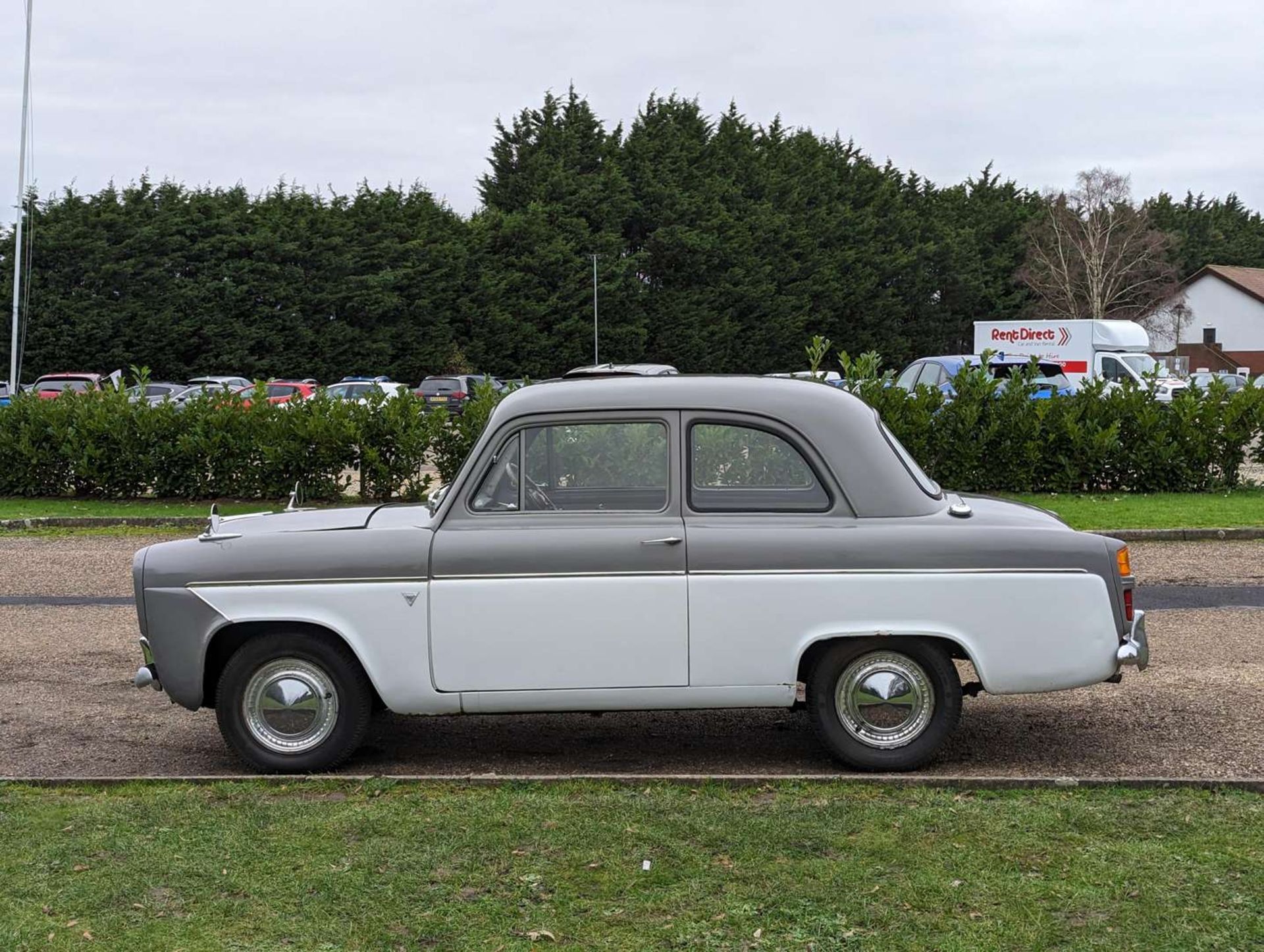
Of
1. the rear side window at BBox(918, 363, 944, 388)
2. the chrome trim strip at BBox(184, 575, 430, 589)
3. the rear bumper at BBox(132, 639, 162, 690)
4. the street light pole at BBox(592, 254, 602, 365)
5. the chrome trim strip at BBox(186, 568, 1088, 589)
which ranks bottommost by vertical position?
A: the rear bumper at BBox(132, 639, 162, 690)

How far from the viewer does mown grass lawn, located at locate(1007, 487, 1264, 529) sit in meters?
15.0

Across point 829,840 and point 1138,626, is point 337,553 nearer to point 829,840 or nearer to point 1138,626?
point 829,840

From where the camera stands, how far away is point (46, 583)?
1255 cm

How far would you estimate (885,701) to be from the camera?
20.2 ft

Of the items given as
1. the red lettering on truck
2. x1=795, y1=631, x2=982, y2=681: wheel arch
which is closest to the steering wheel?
x1=795, y1=631, x2=982, y2=681: wheel arch

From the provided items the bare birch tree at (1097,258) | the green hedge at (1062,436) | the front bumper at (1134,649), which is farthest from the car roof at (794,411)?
the bare birch tree at (1097,258)

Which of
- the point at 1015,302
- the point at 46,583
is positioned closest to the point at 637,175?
the point at 1015,302

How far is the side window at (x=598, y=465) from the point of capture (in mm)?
6242

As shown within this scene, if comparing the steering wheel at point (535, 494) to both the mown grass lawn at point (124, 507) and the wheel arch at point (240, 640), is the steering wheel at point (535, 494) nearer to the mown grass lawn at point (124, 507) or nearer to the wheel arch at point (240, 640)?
the wheel arch at point (240, 640)

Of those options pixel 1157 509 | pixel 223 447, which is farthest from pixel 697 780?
pixel 223 447

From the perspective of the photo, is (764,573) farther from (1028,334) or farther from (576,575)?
(1028,334)

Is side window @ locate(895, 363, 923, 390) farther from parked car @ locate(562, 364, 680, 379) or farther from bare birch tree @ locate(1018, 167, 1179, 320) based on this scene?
bare birch tree @ locate(1018, 167, 1179, 320)

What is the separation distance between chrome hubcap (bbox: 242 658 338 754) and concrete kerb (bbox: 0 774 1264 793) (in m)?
0.16

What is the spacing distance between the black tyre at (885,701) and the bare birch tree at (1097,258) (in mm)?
79529
